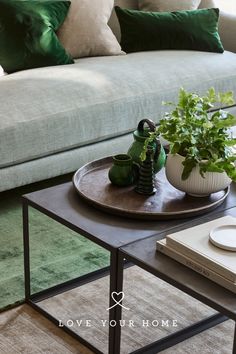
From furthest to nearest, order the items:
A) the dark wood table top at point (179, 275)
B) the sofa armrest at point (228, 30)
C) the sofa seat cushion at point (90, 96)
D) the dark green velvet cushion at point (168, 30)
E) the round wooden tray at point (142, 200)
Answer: the sofa armrest at point (228, 30), the dark green velvet cushion at point (168, 30), the sofa seat cushion at point (90, 96), the round wooden tray at point (142, 200), the dark wood table top at point (179, 275)

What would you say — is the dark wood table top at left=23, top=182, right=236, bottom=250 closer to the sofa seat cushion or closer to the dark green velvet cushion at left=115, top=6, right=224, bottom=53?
the sofa seat cushion

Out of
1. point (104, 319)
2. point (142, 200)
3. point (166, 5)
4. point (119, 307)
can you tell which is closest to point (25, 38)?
point (166, 5)

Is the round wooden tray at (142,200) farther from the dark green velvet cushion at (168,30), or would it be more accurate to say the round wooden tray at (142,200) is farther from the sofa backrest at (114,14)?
the sofa backrest at (114,14)

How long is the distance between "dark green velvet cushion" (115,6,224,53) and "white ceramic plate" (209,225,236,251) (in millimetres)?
2053

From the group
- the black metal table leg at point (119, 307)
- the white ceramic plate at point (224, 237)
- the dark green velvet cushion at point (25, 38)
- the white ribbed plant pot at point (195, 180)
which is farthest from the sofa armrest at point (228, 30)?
the black metal table leg at point (119, 307)

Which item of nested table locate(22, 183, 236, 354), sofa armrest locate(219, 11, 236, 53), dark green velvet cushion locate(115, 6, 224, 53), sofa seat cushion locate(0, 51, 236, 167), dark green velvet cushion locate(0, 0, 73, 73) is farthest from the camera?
sofa armrest locate(219, 11, 236, 53)

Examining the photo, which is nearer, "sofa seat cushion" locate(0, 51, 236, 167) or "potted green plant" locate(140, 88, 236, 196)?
"potted green plant" locate(140, 88, 236, 196)

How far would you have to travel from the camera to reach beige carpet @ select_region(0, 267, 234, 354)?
204 cm

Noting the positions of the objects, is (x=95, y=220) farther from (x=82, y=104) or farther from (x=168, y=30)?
(x=168, y=30)

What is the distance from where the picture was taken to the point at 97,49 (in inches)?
141

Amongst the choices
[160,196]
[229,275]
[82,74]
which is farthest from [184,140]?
[82,74]

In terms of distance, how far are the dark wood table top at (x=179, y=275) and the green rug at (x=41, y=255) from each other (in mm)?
591

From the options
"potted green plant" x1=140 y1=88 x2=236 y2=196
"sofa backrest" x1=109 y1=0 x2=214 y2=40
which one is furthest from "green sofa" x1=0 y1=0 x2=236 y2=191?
"potted green plant" x1=140 y1=88 x2=236 y2=196

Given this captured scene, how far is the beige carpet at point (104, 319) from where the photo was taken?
6.69 feet
